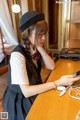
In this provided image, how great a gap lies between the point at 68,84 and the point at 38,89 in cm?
20

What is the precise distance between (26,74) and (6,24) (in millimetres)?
2087

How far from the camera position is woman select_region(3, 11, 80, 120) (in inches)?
37.3

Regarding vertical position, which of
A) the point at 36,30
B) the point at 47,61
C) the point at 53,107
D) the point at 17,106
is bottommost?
the point at 17,106

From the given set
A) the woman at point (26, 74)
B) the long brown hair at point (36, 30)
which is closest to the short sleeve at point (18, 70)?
the woman at point (26, 74)

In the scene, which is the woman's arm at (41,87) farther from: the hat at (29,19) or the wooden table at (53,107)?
the hat at (29,19)

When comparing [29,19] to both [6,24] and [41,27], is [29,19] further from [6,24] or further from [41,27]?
[6,24]

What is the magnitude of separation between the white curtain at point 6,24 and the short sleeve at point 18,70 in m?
1.99

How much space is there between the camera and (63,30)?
3.50 metres

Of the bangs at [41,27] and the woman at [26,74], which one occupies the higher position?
the bangs at [41,27]

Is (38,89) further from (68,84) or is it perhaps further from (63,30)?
(63,30)

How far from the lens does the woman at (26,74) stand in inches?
37.3

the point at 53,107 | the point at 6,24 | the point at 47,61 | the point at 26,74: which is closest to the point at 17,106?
the point at 26,74

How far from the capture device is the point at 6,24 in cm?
284

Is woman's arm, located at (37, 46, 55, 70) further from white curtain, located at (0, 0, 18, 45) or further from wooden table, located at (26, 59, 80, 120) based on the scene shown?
white curtain, located at (0, 0, 18, 45)
